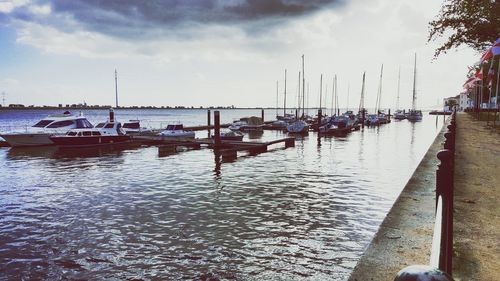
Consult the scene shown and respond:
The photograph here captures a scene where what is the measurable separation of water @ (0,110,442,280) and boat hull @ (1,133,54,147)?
1267 cm

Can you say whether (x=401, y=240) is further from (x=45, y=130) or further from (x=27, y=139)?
(x=45, y=130)

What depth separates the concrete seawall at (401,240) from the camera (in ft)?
16.9

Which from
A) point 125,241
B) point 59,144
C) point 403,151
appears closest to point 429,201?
point 125,241

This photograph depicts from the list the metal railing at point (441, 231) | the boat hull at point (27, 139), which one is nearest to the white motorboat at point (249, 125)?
the boat hull at point (27, 139)

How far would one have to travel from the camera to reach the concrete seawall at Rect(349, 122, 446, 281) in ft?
16.9

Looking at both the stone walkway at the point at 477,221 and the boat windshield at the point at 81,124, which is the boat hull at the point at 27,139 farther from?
the stone walkway at the point at 477,221

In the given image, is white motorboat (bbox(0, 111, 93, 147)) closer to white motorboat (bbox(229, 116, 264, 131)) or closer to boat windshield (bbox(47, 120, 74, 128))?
boat windshield (bbox(47, 120, 74, 128))

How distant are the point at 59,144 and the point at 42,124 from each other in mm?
4961

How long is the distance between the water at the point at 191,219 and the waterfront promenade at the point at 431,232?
183 cm

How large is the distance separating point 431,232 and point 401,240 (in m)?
0.75

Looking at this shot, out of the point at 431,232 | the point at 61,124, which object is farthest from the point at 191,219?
the point at 61,124

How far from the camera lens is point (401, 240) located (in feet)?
20.7

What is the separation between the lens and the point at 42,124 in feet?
123

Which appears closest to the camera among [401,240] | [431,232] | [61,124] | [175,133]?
[401,240]
